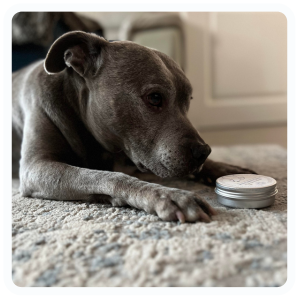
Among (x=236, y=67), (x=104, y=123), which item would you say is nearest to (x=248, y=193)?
(x=104, y=123)

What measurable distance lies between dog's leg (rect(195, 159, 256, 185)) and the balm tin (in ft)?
0.93

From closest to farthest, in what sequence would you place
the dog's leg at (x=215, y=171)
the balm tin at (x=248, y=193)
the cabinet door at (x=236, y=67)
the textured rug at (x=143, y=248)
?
the textured rug at (x=143, y=248) < the balm tin at (x=248, y=193) < the dog's leg at (x=215, y=171) < the cabinet door at (x=236, y=67)

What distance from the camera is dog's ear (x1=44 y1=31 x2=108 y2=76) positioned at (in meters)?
1.29

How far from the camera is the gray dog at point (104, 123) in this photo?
3.86 feet

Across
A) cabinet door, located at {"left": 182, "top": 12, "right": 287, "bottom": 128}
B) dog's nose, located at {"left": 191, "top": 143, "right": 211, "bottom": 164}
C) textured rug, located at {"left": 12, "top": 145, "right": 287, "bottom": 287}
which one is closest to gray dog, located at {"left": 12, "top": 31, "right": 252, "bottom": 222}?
dog's nose, located at {"left": 191, "top": 143, "right": 211, "bottom": 164}

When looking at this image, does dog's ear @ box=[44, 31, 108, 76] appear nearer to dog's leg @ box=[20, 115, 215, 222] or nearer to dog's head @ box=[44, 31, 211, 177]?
dog's head @ box=[44, 31, 211, 177]

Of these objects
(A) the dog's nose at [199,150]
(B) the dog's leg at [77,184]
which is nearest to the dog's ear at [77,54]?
(B) the dog's leg at [77,184]

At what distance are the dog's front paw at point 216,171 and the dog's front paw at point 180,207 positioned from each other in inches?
18.4

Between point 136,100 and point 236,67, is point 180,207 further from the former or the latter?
point 236,67

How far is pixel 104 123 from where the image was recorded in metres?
1.31

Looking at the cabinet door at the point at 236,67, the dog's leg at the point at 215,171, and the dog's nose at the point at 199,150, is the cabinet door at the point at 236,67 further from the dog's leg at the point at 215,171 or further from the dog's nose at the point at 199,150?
the dog's nose at the point at 199,150
